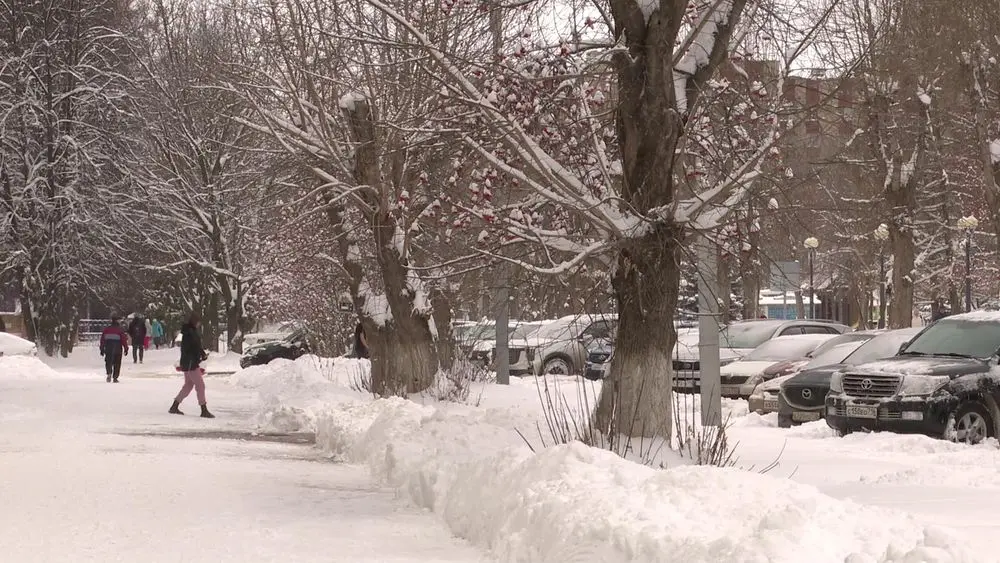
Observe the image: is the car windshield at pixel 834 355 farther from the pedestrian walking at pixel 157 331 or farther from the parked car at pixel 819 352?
the pedestrian walking at pixel 157 331

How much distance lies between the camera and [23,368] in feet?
126

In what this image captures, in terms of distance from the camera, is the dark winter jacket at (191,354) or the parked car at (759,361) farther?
the parked car at (759,361)

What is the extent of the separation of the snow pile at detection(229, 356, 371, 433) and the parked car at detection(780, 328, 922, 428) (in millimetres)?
6831

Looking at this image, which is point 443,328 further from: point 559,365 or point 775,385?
point 559,365

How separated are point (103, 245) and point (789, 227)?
39.4m

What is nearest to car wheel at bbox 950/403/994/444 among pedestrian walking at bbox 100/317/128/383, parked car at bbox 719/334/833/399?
parked car at bbox 719/334/833/399

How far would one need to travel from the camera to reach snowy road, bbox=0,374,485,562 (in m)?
9.53

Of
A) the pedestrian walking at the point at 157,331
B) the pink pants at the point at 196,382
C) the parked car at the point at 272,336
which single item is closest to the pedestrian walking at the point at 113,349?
the pink pants at the point at 196,382

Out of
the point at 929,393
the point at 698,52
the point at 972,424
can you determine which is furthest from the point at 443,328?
the point at 698,52

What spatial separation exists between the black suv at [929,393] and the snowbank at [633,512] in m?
6.34

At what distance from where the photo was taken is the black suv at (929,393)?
17234mm

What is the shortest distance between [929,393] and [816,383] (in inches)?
143

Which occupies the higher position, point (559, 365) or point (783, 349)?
point (783, 349)

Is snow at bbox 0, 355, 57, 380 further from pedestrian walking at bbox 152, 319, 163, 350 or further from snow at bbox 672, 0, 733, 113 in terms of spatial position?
pedestrian walking at bbox 152, 319, 163, 350
